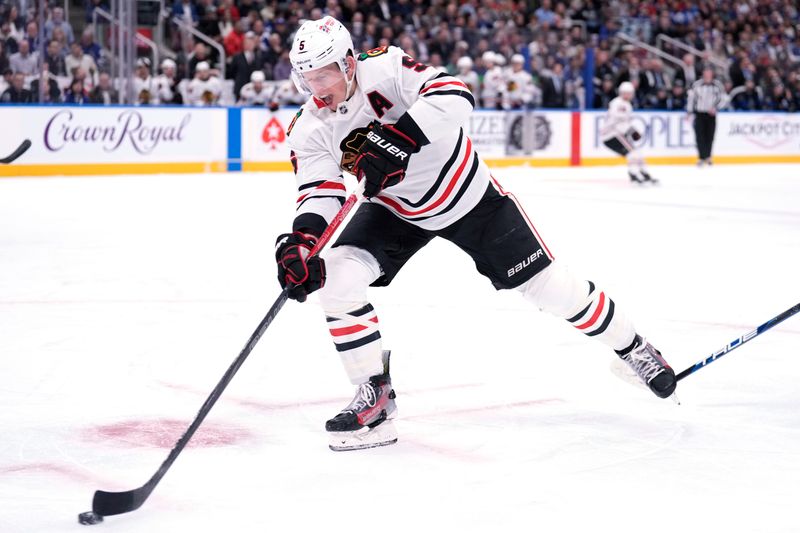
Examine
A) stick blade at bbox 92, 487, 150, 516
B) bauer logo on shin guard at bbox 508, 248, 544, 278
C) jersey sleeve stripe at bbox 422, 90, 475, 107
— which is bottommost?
stick blade at bbox 92, 487, 150, 516

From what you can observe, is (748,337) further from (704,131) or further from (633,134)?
(704,131)

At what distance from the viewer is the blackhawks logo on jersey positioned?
113 inches

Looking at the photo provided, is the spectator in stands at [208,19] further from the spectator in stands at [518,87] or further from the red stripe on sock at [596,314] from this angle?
the red stripe on sock at [596,314]

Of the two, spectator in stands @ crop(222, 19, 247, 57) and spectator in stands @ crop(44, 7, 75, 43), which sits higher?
spectator in stands @ crop(44, 7, 75, 43)

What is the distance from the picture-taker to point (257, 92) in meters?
13.5

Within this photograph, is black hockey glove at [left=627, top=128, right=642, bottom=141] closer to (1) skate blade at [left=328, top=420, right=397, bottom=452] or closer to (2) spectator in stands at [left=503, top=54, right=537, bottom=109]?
(2) spectator in stands at [left=503, top=54, right=537, bottom=109]

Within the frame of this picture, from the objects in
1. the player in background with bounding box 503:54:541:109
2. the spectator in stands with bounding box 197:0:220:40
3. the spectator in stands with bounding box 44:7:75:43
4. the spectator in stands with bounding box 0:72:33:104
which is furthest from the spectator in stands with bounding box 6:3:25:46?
the player in background with bounding box 503:54:541:109

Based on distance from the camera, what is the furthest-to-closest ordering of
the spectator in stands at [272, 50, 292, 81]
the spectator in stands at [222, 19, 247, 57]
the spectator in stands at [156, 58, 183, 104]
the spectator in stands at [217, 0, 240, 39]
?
1. the spectator in stands at [217, 0, 240, 39]
2. the spectator in stands at [222, 19, 247, 57]
3. the spectator in stands at [272, 50, 292, 81]
4. the spectator in stands at [156, 58, 183, 104]

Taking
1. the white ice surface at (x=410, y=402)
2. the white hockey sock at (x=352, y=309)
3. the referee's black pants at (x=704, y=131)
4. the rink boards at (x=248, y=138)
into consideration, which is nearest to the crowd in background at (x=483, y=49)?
the rink boards at (x=248, y=138)

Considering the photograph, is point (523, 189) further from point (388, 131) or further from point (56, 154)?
point (388, 131)

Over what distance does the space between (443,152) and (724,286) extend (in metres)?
2.90

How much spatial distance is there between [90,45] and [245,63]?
212cm

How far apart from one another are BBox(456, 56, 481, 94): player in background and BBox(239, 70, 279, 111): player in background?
2.63m

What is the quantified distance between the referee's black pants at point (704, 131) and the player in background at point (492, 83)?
8.94 feet
